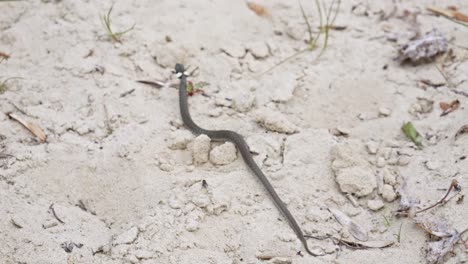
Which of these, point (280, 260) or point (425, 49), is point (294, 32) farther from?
point (280, 260)

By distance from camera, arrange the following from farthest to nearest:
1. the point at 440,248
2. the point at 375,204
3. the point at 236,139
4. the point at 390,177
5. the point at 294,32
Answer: the point at 294,32 → the point at 236,139 → the point at 390,177 → the point at 375,204 → the point at 440,248

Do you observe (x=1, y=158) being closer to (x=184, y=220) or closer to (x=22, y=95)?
(x=22, y=95)

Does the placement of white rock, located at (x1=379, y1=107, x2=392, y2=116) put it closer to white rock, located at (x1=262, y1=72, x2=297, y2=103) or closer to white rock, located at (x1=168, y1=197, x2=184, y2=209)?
white rock, located at (x1=262, y1=72, x2=297, y2=103)

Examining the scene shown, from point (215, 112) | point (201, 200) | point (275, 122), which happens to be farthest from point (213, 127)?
point (201, 200)

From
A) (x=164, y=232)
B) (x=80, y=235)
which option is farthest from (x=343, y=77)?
(x=80, y=235)

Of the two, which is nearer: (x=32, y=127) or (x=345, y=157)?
(x=345, y=157)

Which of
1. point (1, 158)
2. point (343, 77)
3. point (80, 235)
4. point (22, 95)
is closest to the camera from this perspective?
point (80, 235)

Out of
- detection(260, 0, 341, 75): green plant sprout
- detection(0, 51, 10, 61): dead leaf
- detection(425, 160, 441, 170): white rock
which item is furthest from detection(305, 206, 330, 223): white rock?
detection(0, 51, 10, 61): dead leaf
